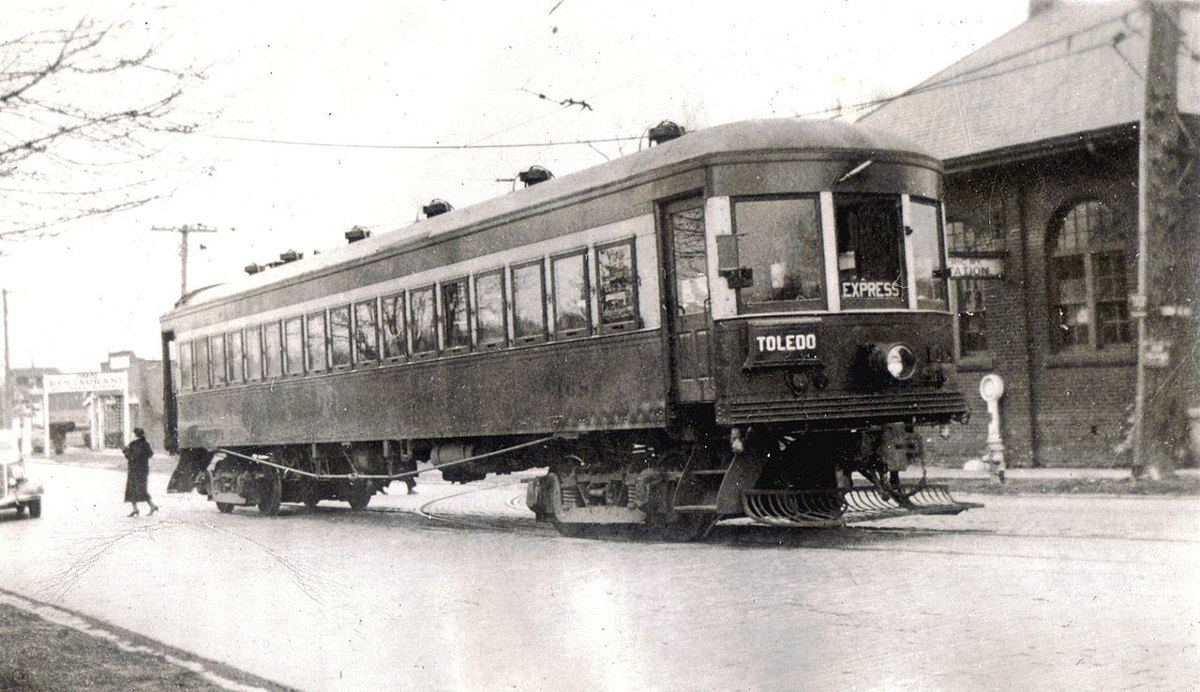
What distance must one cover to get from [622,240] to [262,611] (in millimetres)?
4814

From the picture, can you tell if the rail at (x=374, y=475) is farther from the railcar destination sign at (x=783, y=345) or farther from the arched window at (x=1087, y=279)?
the arched window at (x=1087, y=279)

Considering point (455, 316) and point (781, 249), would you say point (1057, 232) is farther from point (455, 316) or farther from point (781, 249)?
point (781, 249)

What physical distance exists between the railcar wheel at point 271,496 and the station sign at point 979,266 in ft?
35.0

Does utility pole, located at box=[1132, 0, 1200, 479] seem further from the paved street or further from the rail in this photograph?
the rail

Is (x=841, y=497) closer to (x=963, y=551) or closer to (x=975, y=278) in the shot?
(x=963, y=551)

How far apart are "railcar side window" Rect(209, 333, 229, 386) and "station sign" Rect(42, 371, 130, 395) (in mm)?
43947

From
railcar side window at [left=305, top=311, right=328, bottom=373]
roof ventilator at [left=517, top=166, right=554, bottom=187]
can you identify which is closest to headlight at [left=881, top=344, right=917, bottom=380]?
roof ventilator at [left=517, top=166, right=554, bottom=187]

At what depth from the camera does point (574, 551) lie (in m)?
12.2

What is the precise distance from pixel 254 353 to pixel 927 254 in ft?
37.9

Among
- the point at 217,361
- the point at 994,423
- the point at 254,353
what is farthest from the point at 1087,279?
the point at 217,361

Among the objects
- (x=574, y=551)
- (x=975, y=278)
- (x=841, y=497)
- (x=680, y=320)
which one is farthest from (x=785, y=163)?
(x=975, y=278)

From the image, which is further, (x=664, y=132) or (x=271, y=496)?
(x=271, y=496)

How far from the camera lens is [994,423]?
20.0 metres

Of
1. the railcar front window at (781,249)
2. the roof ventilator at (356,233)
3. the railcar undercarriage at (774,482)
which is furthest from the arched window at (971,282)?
the railcar front window at (781,249)
